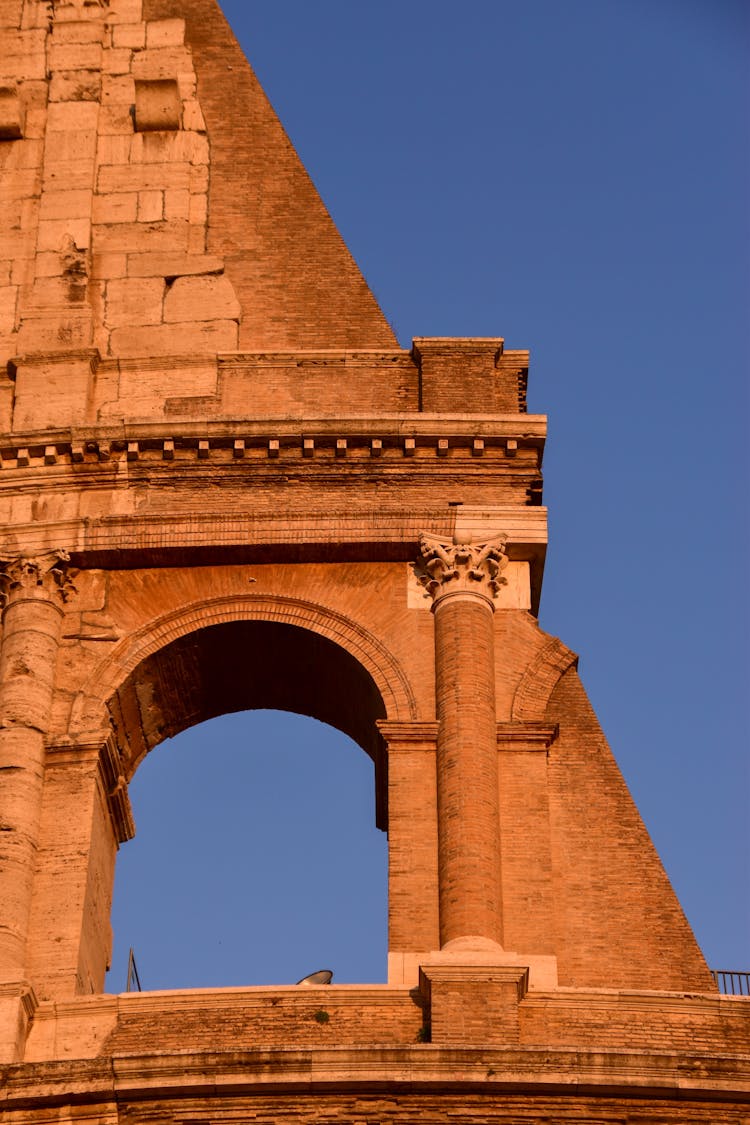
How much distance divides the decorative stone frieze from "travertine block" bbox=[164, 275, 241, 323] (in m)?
3.70

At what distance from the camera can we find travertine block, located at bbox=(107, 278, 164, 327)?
28.7 metres

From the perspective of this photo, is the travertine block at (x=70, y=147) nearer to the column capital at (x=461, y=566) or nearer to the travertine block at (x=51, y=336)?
the travertine block at (x=51, y=336)

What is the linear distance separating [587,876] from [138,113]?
9862 mm

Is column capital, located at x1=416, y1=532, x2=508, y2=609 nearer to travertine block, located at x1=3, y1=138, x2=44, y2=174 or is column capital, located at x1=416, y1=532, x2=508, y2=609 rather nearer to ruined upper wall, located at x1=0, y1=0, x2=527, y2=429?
ruined upper wall, located at x1=0, y1=0, x2=527, y2=429

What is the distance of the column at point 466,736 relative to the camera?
24.0 m

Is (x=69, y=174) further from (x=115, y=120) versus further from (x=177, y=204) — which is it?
(x=177, y=204)

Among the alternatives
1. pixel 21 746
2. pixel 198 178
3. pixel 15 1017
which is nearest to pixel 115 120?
pixel 198 178

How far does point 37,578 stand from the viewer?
26438 millimetres

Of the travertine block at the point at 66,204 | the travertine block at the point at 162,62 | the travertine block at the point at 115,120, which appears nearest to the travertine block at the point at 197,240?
the travertine block at the point at 66,204

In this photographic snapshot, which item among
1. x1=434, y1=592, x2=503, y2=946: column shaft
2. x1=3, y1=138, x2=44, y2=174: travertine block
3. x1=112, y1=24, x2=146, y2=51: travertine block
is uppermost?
x1=112, y1=24, x2=146, y2=51: travertine block

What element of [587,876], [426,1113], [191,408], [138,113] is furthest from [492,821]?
[138,113]

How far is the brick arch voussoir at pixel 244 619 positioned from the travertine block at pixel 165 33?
7.31 metres

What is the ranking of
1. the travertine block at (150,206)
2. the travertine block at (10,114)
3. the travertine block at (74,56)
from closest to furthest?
1. the travertine block at (150,206)
2. the travertine block at (10,114)
3. the travertine block at (74,56)

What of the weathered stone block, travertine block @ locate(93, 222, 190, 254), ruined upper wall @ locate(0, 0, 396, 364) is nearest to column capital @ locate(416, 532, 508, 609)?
ruined upper wall @ locate(0, 0, 396, 364)
